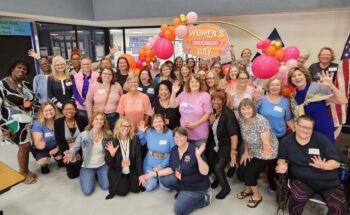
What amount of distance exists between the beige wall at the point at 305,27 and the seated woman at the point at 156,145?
3.66 m

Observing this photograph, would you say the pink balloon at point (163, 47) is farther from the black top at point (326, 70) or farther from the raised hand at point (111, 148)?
the black top at point (326, 70)

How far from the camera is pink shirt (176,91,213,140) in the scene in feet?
9.36

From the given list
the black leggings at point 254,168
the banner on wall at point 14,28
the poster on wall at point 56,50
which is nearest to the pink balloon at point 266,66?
the black leggings at point 254,168

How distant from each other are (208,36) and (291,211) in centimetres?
231

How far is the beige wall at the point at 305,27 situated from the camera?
4613 mm

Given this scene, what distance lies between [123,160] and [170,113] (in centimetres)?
77

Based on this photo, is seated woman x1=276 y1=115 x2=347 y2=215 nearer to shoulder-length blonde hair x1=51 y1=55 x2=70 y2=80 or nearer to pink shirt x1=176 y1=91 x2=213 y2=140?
pink shirt x1=176 y1=91 x2=213 y2=140

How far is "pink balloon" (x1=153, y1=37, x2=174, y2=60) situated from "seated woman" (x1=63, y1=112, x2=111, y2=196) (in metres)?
1.21

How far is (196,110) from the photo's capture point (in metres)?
2.85

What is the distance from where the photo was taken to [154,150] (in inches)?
114

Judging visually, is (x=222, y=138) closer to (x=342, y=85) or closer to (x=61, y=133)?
(x=342, y=85)

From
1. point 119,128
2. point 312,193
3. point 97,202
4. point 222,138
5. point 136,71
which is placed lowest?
point 97,202

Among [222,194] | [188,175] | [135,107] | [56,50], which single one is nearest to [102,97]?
[135,107]

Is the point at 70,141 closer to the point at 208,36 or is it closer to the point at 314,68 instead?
the point at 208,36
